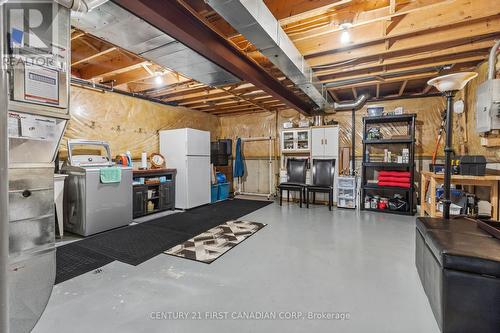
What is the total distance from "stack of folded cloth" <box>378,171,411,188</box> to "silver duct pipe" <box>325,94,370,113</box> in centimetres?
158

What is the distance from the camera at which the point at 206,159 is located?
Answer: 5.59 m

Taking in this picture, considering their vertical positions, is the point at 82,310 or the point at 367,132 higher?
the point at 367,132

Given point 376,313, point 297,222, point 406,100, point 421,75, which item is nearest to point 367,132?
point 406,100

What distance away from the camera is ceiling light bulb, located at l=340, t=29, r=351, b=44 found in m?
2.55

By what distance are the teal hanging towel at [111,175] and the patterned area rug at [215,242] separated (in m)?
1.58

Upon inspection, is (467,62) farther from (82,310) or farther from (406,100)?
(82,310)

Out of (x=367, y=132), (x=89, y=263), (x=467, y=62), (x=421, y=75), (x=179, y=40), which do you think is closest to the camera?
(x=179, y=40)

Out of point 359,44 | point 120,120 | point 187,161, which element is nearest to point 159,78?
point 120,120

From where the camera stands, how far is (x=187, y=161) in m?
5.02

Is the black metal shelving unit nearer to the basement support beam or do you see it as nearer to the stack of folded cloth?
the stack of folded cloth

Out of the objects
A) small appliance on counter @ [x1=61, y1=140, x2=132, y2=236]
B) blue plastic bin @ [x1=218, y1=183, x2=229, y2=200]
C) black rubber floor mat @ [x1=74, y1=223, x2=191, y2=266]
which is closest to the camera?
black rubber floor mat @ [x1=74, y1=223, x2=191, y2=266]

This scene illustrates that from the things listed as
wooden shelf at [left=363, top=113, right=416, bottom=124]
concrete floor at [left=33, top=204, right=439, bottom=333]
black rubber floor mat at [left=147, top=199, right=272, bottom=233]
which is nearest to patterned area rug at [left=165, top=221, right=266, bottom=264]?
concrete floor at [left=33, top=204, right=439, bottom=333]

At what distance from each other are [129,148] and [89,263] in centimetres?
289

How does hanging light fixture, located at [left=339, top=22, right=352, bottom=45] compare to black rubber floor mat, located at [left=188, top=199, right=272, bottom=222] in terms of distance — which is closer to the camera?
hanging light fixture, located at [left=339, top=22, right=352, bottom=45]
